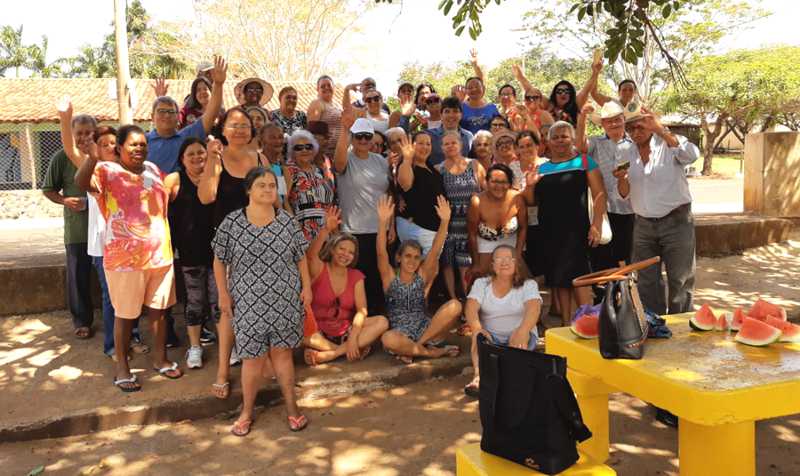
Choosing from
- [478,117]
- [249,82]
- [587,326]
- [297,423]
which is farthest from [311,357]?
[478,117]

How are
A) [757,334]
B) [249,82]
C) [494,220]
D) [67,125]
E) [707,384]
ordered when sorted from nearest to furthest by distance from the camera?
1. [707,384]
2. [757,334]
3. [67,125]
4. [494,220]
5. [249,82]

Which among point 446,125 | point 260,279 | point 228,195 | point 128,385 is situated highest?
point 446,125

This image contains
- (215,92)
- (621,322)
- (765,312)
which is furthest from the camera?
(215,92)

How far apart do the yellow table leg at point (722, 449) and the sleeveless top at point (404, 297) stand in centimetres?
279

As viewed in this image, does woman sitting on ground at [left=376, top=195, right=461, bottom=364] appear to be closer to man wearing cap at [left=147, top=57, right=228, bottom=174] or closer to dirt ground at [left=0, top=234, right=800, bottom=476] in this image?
dirt ground at [left=0, top=234, right=800, bottom=476]

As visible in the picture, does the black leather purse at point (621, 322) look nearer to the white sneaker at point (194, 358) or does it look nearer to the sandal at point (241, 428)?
the sandal at point (241, 428)

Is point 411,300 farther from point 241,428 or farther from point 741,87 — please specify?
point 741,87

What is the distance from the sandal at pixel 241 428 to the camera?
14.6 feet

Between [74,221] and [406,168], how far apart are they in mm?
2924

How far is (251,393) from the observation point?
454 cm

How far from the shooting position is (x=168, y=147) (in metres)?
5.48

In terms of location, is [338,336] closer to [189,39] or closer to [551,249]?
[551,249]

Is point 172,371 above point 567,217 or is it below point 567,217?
below

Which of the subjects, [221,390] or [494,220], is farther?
[494,220]
